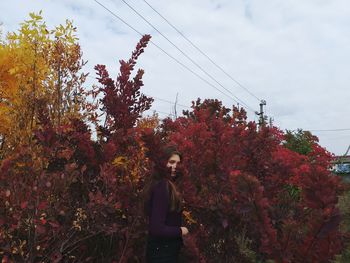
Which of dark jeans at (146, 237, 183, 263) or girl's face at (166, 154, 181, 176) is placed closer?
dark jeans at (146, 237, 183, 263)

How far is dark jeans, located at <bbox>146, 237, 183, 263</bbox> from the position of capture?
9.82 feet

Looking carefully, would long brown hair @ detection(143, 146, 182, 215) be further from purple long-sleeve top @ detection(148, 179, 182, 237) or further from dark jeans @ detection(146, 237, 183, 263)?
dark jeans @ detection(146, 237, 183, 263)

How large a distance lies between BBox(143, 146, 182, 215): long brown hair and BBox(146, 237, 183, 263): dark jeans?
0.23 metres

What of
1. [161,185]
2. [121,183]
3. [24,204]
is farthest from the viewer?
[121,183]

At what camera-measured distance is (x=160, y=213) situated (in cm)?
288

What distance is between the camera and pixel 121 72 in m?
4.66

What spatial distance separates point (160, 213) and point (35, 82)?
3.27 metres

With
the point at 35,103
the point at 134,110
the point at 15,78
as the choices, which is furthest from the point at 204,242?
the point at 15,78

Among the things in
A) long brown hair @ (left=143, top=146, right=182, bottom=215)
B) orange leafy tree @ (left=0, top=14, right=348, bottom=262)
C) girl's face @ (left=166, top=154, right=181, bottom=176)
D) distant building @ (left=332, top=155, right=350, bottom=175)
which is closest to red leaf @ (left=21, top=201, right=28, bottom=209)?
orange leafy tree @ (left=0, top=14, right=348, bottom=262)

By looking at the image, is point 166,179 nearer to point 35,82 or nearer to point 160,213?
point 160,213

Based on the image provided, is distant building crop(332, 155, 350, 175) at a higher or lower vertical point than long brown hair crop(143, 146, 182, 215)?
higher

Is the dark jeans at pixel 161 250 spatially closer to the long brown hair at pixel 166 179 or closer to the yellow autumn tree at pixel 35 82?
the long brown hair at pixel 166 179

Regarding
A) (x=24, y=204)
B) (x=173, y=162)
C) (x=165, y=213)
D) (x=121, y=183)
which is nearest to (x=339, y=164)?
(x=121, y=183)

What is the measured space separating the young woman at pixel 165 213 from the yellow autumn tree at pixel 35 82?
89.6 inches
